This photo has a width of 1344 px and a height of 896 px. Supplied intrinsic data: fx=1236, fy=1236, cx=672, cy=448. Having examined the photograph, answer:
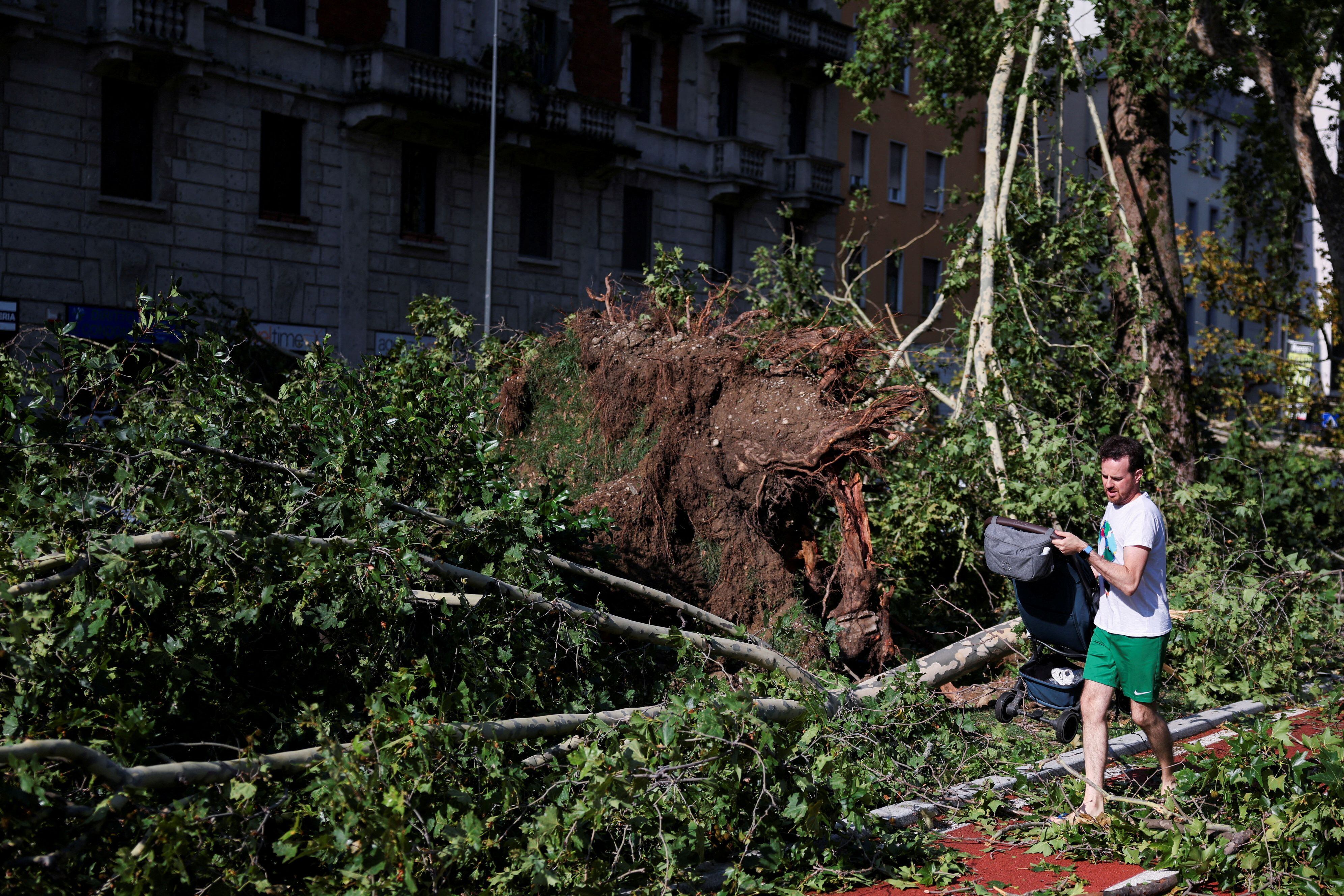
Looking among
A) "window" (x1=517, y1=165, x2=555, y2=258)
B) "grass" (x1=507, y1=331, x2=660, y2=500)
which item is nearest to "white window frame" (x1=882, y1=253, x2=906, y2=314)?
"window" (x1=517, y1=165, x2=555, y2=258)

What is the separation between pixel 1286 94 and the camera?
13359mm

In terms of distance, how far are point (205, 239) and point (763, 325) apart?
543 inches

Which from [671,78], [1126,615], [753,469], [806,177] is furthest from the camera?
[806,177]

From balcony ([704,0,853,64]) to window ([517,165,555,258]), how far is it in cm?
610

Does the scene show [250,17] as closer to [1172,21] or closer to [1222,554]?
[1172,21]

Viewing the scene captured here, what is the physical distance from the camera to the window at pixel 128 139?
19.2m

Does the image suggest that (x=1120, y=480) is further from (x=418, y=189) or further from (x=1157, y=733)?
(x=418, y=189)

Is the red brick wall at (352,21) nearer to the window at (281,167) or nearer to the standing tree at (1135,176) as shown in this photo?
the window at (281,167)

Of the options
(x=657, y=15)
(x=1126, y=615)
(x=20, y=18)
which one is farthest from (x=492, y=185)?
(x=1126, y=615)

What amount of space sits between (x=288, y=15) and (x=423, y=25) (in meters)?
2.80

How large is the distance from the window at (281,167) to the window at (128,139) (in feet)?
6.24

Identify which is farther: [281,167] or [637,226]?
[637,226]

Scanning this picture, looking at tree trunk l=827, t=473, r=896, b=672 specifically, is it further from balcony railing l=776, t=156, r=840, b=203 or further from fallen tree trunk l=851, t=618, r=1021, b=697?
balcony railing l=776, t=156, r=840, b=203

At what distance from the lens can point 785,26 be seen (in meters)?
29.9
